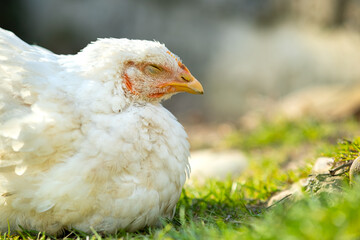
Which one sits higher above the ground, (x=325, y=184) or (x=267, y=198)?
(x=325, y=184)

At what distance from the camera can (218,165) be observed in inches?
187

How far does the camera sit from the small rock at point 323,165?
2.94 m

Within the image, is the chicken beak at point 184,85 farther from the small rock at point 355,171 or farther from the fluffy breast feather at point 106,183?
the small rock at point 355,171

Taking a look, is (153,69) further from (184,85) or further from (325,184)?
(325,184)

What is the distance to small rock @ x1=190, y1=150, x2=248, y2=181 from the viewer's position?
4.59m

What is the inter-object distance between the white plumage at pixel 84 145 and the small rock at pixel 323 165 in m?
1.09

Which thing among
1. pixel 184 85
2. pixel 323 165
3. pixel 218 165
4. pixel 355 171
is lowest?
pixel 218 165

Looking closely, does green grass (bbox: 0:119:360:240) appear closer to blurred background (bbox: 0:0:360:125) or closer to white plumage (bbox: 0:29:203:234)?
white plumage (bbox: 0:29:203:234)

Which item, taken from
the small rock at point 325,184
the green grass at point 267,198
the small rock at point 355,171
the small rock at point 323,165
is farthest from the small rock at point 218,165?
the small rock at point 355,171

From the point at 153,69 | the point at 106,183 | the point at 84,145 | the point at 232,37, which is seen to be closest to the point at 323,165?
the point at 153,69

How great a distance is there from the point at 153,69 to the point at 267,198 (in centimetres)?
145

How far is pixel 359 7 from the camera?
8133mm

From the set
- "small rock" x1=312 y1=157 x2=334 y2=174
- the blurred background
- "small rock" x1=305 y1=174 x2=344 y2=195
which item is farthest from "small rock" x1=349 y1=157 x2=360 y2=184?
the blurred background

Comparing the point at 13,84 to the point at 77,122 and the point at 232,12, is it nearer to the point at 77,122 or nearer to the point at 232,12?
the point at 77,122
